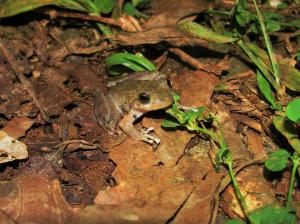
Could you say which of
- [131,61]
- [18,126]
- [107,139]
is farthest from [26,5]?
[107,139]

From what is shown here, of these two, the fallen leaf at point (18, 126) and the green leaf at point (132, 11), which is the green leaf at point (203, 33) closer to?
the green leaf at point (132, 11)

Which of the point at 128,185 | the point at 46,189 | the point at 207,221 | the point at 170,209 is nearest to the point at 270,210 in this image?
the point at 207,221

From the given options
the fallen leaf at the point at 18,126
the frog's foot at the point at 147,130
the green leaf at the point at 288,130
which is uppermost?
the green leaf at the point at 288,130

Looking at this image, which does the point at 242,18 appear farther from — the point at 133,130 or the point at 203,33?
the point at 133,130

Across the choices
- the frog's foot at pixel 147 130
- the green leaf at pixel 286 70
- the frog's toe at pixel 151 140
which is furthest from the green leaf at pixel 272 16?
the frog's toe at pixel 151 140

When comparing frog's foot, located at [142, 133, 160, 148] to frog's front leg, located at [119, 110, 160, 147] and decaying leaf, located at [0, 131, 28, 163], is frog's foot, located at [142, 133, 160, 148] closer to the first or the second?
frog's front leg, located at [119, 110, 160, 147]

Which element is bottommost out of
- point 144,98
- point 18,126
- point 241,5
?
point 18,126
